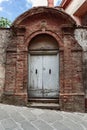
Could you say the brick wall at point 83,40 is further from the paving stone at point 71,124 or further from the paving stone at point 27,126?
the paving stone at point 27,126

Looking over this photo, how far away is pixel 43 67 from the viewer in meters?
10.4

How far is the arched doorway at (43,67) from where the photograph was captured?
10305mm

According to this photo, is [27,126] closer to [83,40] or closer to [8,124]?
[8,124]

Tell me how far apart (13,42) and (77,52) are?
9.37 ft

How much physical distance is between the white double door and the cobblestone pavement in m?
1.59

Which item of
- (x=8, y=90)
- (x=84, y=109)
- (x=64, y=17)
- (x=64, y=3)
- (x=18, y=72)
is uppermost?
(x=64, y=3)

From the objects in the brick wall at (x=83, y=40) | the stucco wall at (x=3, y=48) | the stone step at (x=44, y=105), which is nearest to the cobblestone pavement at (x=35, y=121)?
the stone step at (x=44, y=105)

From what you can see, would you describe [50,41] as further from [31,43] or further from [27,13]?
[27,13]

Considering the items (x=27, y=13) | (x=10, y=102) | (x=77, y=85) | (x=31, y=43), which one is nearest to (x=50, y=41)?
(x=31, y=43)

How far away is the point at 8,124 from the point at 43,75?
155 inches

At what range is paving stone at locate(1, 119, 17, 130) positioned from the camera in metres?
6.56

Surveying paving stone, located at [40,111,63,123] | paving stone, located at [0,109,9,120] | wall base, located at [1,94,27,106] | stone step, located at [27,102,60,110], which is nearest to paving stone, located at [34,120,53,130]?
paving stone, located at [40,111,63,123]

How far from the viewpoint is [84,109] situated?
31.6ft

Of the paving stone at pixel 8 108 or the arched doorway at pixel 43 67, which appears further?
the arched doorway at pixel 43 67
